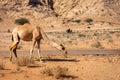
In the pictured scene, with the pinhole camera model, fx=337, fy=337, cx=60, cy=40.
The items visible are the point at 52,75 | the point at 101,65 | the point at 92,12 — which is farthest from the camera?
A: the point at 92,12

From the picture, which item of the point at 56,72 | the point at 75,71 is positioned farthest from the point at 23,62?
the point at 56,72

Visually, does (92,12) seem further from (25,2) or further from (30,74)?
(30,74)

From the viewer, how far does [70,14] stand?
99.9m

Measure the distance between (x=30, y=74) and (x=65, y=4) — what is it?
89.7 meters

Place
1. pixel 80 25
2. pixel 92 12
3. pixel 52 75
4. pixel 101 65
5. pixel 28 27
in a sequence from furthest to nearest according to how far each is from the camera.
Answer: pixel 92 12
pixel 80 25
pixel 28 27
pixel 101 65
pixel 52 75

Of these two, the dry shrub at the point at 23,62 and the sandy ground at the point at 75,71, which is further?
the dry shrub at the point at 23,62

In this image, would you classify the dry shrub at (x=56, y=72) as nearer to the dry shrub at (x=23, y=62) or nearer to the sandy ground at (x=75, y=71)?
the sandy ground at (x=75, y=71)

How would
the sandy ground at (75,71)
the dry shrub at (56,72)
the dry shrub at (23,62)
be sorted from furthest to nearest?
the dry shrub at (23,62) < the sandy ground at (75,71) < the dry shrub at (56,72)

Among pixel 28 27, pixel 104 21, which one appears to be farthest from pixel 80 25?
pixel 28 27

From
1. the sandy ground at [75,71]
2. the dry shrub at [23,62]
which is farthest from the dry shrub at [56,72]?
the dry shrub at [23,62]

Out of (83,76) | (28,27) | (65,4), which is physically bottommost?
(83,76)

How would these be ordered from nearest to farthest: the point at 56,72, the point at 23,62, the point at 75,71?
the point at 56,72 → the point at 75,71 → the point at 23,62

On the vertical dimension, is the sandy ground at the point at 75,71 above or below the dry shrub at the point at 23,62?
below

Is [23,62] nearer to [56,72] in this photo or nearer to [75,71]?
[75,71]
